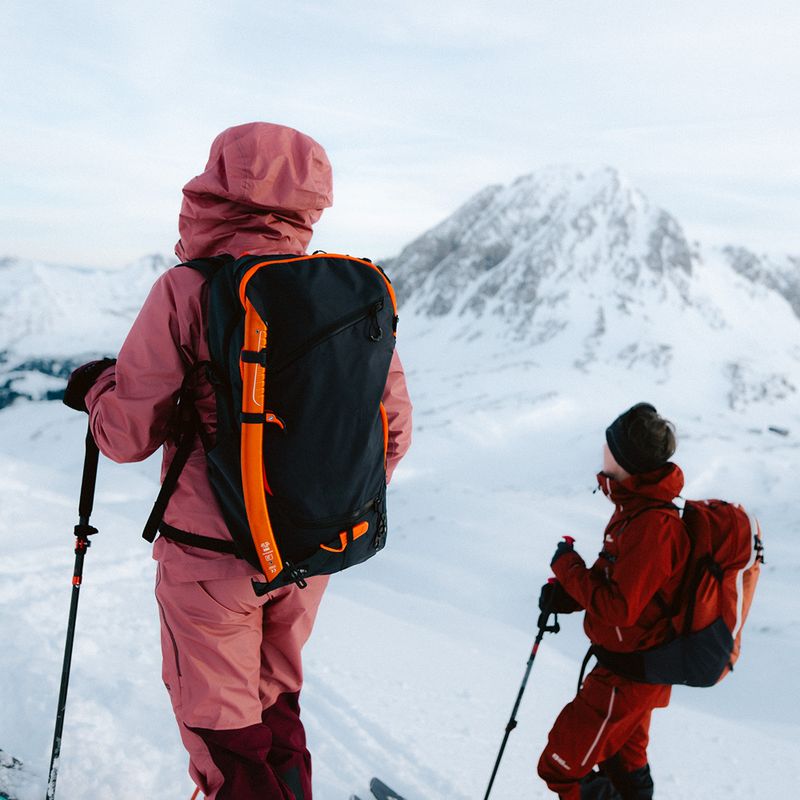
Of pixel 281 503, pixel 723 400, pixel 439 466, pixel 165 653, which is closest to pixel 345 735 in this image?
pixel 165 653

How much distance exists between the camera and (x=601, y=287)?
61438 mm

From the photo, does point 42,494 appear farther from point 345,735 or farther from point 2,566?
point 345,735

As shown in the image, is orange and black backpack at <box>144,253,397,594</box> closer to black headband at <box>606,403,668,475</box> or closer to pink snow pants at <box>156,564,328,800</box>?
pink snow pants at <box>156,564,328,800</box>

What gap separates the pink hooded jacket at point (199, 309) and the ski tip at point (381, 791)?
2.24m

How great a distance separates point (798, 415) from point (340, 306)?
49.6 meters

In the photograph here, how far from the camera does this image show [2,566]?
5.99m

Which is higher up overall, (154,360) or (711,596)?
(154,360)

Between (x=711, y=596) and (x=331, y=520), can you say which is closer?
(x=331, y=520)

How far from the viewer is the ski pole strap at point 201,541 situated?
2273mm

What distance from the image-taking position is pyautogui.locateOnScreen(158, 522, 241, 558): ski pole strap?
2273mm

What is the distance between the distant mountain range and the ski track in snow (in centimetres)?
3661

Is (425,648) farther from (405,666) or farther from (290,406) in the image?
(290,406)

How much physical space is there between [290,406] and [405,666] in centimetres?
421

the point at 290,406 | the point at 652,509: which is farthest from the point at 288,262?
the point at 652,509
